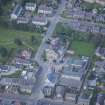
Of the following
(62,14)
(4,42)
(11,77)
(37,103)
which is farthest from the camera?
(62,14)

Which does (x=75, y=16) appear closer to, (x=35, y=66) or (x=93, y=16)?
(x=93, y=16)

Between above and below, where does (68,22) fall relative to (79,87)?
above

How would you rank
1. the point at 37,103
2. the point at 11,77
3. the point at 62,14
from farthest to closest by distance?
the point at 62,14
the point at 11,77
the point at 37,103

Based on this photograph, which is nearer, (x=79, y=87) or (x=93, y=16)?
(x=79, y=87)

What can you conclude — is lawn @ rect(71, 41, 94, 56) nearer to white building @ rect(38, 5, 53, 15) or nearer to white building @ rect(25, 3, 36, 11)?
white building @ rect(38, 5, 53, 15)

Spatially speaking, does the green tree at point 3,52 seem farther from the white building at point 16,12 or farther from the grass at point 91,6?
the grass at point 91,6

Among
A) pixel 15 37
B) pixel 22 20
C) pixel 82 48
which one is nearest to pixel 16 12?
pixel 22 20

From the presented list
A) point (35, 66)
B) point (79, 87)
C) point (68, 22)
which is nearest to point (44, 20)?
point (68, 22)

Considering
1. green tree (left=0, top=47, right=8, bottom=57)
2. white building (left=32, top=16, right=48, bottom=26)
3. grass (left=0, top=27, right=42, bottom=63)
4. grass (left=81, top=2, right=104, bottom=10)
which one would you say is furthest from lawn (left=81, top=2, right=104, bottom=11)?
green tree (left=0, top=47, right=8, bottom=57)

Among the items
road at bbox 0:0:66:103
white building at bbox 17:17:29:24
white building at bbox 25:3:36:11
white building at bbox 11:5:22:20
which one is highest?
white building at bbox 25:3:36:11
